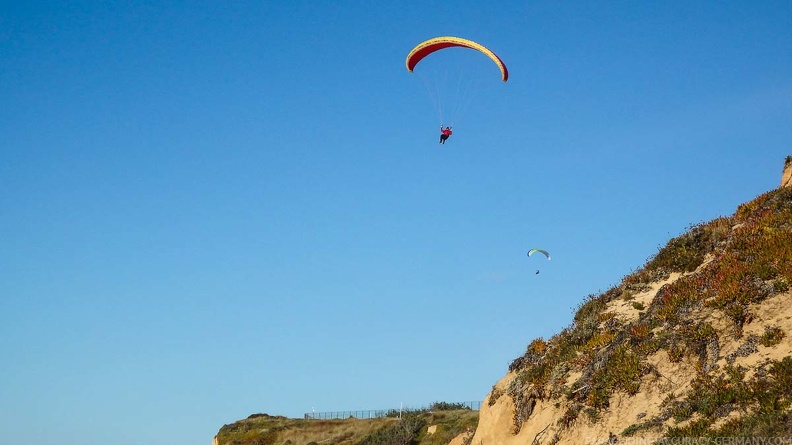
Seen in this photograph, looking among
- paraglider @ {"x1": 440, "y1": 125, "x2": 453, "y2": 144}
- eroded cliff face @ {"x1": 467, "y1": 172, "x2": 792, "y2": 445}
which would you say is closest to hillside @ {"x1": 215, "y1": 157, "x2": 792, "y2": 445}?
eroded cliff face @ {"x1": 467, "y1": 172, "x2": 792, "y2": 445}

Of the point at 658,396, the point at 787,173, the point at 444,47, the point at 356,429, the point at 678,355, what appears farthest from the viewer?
the point at 356,429

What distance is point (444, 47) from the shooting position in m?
42.2

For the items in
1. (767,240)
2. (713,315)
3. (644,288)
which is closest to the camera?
(713,315)

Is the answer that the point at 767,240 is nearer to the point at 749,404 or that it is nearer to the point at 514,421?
the point at 749,404

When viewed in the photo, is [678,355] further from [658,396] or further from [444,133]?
[444,133]

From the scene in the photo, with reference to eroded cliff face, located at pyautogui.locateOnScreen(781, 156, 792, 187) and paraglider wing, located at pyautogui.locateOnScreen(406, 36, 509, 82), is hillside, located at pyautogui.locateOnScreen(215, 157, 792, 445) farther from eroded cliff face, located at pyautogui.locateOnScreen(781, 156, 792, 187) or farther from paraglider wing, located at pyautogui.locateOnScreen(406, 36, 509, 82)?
paraglider wing, located at pyautogui.locateOnScreen(406, 36, 509, 82)

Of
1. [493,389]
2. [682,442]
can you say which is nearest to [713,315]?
[682,442]

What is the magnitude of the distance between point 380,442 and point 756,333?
38912 mm

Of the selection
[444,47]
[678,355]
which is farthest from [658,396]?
[444,47]

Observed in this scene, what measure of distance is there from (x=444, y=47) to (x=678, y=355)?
24.6 meters

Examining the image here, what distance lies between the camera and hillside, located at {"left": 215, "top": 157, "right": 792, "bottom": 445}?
1995 centimetres

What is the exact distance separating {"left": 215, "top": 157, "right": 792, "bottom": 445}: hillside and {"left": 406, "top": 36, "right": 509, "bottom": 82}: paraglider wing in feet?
50.1

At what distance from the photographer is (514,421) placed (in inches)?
1064

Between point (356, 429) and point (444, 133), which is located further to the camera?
point (356, 429)
